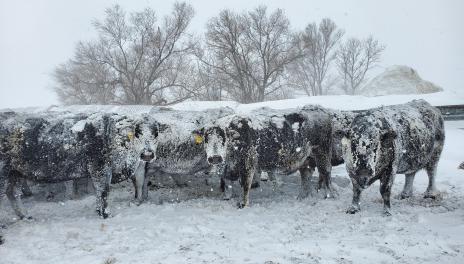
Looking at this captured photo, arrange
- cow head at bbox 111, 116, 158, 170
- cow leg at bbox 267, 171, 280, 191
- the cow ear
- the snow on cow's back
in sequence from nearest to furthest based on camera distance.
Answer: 1. cow head at bbox 111, 116, 158, 170
2. the cow ear
3. the snow on cow's back
4. cow leg at bbox 267, 171, 280, 191

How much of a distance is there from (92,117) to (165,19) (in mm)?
25424

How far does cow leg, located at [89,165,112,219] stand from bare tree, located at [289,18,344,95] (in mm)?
28657

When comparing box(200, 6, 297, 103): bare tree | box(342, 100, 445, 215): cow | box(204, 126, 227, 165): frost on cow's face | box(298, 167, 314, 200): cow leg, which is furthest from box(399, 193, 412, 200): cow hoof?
box(200, 6, 297, 103): bare tree

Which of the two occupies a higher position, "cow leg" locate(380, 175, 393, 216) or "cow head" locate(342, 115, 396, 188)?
"cow head" locate(342, 115, 396, 188)

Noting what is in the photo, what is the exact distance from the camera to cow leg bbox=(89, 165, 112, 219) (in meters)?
6.16

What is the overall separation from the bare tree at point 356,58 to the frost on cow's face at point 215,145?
39.2 metres

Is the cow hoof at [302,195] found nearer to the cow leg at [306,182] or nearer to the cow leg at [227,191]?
the cow leg at [306,182]

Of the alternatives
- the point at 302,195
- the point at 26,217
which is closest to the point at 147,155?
the point at 26,217

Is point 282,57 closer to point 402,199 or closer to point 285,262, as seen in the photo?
point 402,199

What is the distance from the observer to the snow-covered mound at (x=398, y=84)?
75.3ft

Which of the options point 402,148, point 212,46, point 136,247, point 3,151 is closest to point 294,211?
point 402,148

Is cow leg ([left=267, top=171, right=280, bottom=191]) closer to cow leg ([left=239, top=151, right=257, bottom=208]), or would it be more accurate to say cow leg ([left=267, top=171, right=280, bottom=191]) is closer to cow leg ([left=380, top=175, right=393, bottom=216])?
cow leg ([left=239, top=151, right=257, bottom=208])

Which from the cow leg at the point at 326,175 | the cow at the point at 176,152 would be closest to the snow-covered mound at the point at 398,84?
the cow leg at the point at 326,175

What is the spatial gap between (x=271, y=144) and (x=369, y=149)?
180 centimetres
